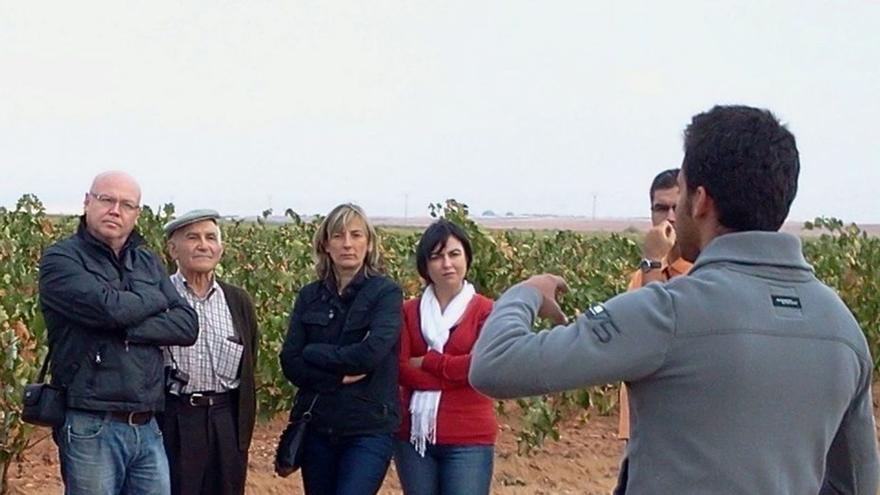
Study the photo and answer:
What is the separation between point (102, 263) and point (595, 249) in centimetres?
1266

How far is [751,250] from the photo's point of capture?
7.28ft

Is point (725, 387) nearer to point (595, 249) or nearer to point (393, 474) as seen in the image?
point (393, 474)

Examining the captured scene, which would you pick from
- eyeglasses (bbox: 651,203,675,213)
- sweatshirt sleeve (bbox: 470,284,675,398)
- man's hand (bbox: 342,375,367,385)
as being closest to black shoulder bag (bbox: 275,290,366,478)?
man's hand (bbox: 342,375,367,385)

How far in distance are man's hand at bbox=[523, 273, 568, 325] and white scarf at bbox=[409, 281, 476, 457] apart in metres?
2.64

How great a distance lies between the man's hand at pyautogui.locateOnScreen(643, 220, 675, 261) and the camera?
369cm

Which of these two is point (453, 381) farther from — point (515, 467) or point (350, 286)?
point (515, 467)

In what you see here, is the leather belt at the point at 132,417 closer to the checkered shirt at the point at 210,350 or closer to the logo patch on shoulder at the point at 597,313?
the checkered shirt at the point at 210,350

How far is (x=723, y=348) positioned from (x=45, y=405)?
9.60ft

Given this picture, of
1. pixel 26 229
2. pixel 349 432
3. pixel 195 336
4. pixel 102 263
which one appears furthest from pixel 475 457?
pixel 26 229

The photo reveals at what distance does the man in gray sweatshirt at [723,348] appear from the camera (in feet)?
7.00

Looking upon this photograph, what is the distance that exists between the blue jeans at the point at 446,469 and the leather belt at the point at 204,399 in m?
0.81

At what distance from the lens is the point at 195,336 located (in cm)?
457

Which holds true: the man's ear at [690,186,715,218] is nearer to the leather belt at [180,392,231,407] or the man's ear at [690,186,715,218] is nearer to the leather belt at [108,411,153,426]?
the leather belt at [108,411,153,426]

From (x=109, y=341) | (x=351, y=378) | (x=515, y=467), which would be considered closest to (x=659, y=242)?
(x=351, y=378)
